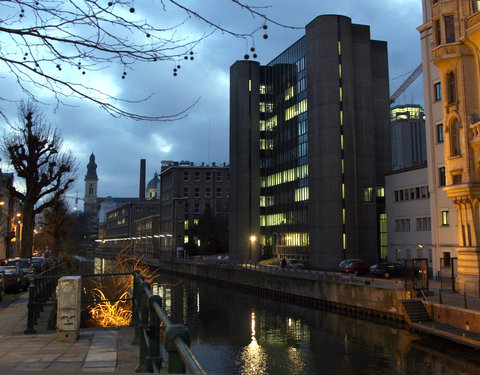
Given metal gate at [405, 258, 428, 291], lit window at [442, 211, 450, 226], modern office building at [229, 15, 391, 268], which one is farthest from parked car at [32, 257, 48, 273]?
modern office building at [229, 15, 391, 268]

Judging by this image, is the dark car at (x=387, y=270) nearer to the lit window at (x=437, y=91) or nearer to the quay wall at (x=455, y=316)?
the quay wall at (x=455, y=316)

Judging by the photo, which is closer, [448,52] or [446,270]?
[448,52]

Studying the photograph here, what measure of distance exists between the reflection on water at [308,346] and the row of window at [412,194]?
70.9ft

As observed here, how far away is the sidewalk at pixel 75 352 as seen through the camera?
693 cm

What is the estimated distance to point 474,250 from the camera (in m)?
31.0

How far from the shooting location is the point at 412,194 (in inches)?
2093

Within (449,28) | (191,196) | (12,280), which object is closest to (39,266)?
(12,280)

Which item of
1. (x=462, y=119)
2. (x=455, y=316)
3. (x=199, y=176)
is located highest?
(x=199, y=176)

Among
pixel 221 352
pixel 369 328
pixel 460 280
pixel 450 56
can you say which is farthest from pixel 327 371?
pixel 450 56

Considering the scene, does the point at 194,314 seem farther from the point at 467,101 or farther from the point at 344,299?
the point at 467,101

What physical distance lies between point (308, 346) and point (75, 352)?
20.5 meters

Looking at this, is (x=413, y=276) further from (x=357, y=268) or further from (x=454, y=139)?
(x=357, y=268)

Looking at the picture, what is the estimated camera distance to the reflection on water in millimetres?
21312

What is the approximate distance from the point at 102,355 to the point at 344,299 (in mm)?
32033
